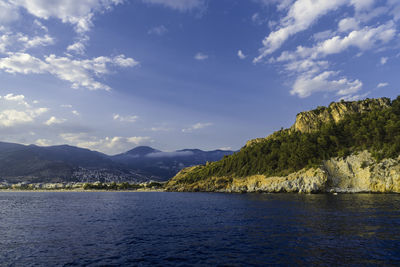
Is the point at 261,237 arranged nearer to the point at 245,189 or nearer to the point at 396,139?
the point at 396,139

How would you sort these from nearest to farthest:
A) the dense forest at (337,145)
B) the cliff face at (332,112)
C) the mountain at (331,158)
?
the mountain at (331,158) < the dense forest at (337,145) < the cliff face at (332,112)

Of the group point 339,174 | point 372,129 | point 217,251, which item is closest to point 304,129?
point 372,129

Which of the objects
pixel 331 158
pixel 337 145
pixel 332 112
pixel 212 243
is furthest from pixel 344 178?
pixel 212 243

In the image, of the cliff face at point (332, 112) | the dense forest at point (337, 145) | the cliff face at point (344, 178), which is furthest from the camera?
the cliff face at point (332, 112)

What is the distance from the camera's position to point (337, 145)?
120m

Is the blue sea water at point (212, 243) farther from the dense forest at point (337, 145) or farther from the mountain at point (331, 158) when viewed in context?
the dense forest at point (337, 145)

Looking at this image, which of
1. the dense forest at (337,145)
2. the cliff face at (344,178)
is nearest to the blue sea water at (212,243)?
the cliff face at (344,178)

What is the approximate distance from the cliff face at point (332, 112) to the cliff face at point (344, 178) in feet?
186

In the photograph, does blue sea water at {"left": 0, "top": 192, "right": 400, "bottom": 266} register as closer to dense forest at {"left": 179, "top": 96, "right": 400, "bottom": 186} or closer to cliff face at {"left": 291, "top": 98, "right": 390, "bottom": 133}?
dense forest at {"left": 179, "top": 96, "right": 400, "bottom": 186}

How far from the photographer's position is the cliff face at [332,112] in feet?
500

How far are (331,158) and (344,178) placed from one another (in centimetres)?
1272

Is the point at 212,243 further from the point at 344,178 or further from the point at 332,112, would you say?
the point at 332,112

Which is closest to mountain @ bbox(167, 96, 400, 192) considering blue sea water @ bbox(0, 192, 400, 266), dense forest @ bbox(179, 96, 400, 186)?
dense forest @ bbox(179, 96, 400, 186)

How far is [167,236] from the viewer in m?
32.1
